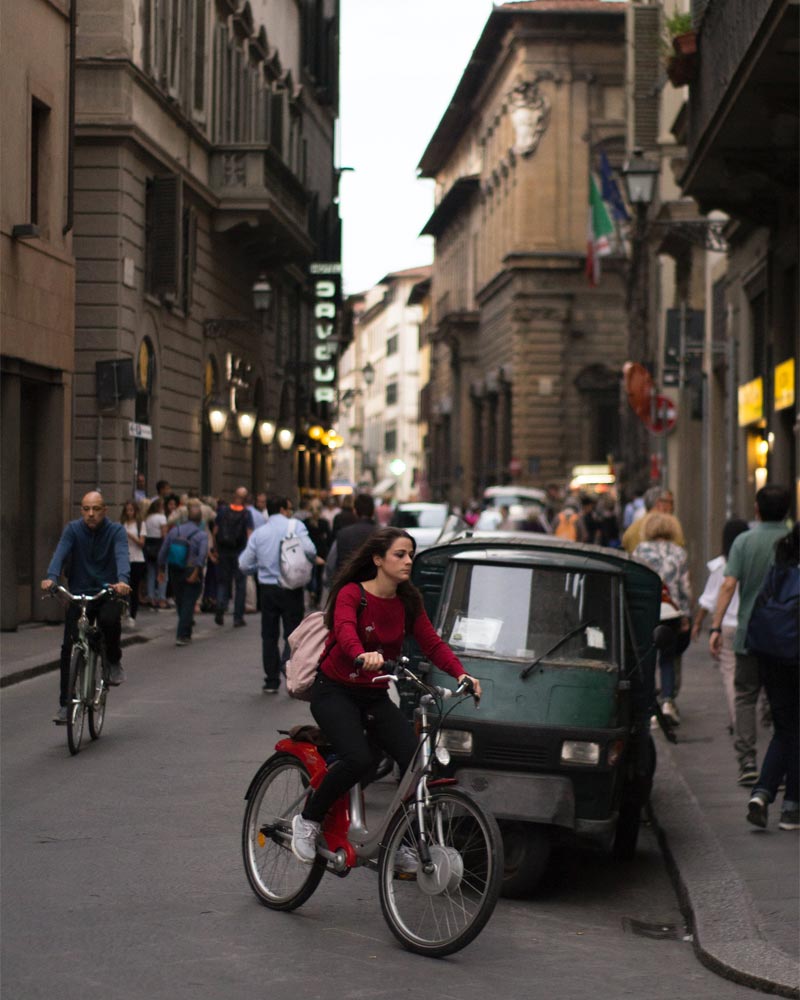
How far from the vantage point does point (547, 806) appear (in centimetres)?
898

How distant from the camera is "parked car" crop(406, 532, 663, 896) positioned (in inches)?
356

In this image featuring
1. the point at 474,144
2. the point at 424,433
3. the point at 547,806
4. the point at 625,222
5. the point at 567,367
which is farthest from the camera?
the point at 424,433

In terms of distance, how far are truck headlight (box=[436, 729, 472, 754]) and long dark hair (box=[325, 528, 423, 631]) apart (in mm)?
1354

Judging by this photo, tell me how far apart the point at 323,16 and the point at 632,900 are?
49.1 m

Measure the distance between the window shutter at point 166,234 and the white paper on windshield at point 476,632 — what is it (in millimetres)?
21587

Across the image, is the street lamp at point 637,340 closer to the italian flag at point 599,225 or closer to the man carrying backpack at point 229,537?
the italian flag at point 599,225

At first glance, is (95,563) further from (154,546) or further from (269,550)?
(154,546)

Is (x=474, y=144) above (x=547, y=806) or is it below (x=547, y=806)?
above

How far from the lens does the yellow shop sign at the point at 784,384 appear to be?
832 inches

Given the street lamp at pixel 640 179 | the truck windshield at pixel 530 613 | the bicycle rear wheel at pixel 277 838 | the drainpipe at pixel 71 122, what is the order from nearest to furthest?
1. the bicycle rear wheel at pixel 277 838
2. the truck windshield at pixel 530 613
3. the street lamp at pixel 640 179
4. the drainpipe at pixel 71 122

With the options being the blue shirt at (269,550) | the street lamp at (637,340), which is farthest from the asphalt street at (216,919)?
the street lamp at (637,340)

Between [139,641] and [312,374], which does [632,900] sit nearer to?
[139,641]

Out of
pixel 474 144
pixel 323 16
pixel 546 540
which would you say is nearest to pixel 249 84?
pixel 323 16

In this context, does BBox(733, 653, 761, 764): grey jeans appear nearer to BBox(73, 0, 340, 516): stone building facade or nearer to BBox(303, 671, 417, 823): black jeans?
BBox(303, 671, 417, 823): black jeans
